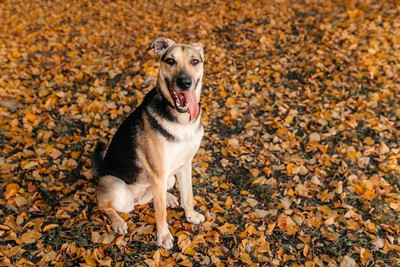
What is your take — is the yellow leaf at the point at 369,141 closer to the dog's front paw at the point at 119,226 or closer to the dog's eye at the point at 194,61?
the dog's eye at the point at 194,61

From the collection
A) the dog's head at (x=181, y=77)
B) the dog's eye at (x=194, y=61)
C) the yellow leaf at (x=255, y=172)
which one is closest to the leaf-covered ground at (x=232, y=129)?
the yellow leaf at (x=255, y=172)

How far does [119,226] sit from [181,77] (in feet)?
7.88

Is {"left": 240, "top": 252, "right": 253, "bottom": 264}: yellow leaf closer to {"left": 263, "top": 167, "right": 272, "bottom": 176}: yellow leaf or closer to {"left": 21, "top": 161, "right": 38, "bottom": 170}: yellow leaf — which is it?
{"left": 263, "top": 167, "right": 272, "bottom": 176}: yellow leaf

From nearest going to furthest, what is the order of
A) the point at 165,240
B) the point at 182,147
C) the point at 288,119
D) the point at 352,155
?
the point at 182,147 < the point at 165,240 < the point at 352,155 < the point at 288,119

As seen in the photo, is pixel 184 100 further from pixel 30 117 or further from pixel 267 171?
pixel 30 117

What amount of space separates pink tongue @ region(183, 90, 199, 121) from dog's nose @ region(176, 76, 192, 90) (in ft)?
0.54

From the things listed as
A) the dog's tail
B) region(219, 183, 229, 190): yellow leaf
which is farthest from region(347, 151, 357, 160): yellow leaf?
the dog's tail

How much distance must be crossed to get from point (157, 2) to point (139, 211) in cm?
876

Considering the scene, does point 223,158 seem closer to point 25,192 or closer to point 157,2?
point 25,192

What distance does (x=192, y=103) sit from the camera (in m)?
3.83

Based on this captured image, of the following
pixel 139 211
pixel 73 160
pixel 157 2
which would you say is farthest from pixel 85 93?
pixel 157 2

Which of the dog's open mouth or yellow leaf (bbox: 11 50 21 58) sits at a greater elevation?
the dog's open mouth

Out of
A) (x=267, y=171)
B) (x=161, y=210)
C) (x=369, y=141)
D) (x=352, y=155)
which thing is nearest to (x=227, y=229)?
(x=161, y=210)

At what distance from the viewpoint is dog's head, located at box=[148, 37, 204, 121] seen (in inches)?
143
